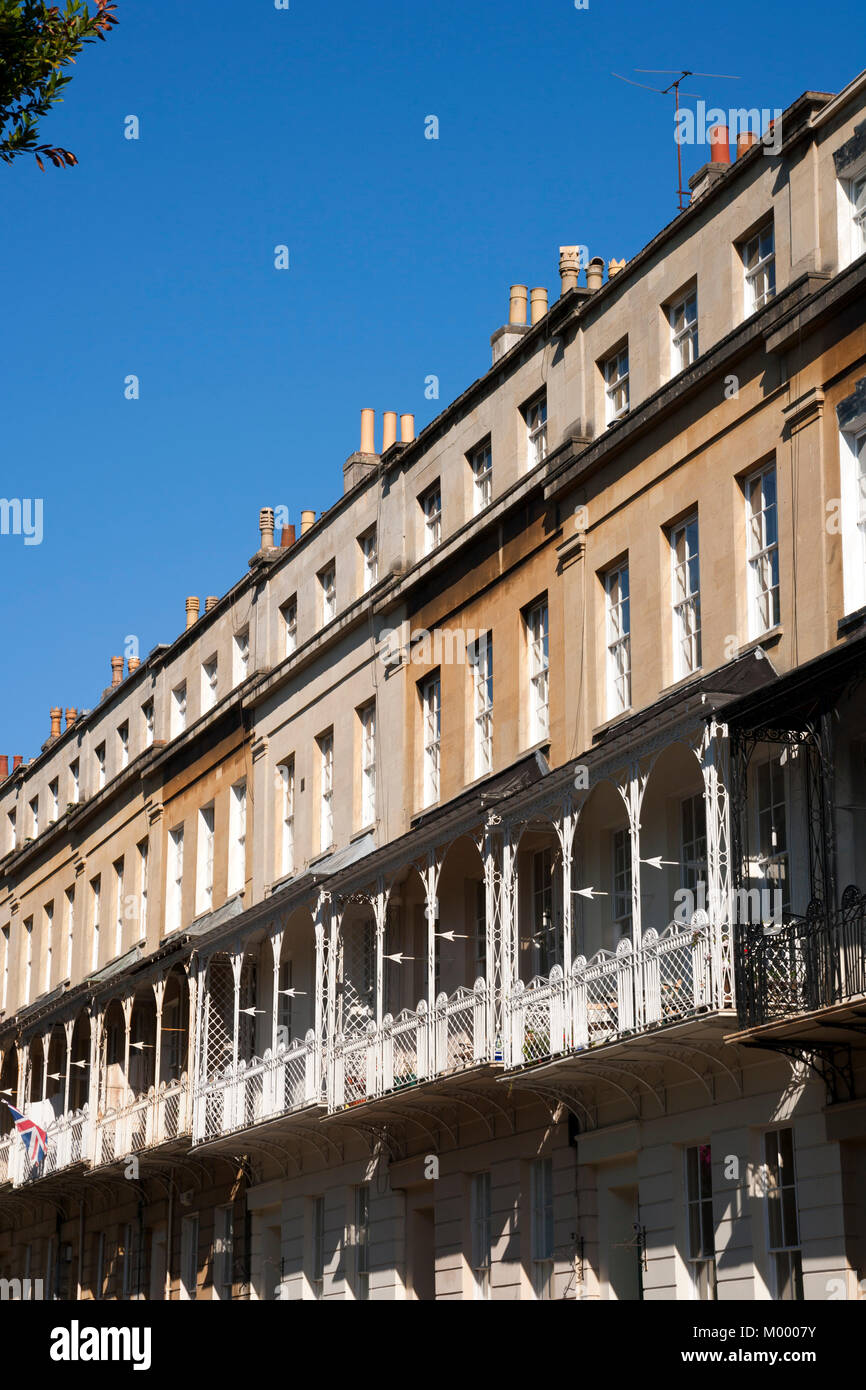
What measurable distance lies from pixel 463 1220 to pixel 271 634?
479 inches

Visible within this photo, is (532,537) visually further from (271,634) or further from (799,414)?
(271,634)

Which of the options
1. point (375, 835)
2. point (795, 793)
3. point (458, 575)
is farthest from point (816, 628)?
point (375, 835)

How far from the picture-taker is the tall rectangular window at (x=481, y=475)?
27.0 meters

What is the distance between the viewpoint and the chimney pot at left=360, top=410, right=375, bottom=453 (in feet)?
107

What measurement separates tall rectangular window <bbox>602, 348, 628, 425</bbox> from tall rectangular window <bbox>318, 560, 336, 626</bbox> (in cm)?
871

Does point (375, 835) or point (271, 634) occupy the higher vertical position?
point (271, 634)

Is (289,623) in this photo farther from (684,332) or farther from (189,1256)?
(684,332)

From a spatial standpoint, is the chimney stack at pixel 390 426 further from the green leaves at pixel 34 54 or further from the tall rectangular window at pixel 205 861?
the green leaves at pixel 34 54

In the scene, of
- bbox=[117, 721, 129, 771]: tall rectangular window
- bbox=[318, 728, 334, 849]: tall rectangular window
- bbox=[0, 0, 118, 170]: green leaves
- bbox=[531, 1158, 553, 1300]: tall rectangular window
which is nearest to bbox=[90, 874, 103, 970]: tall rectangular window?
bbox=[117, 721, 129, 771]: tall rectangular window

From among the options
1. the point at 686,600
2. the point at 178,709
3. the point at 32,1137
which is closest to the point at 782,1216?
the point at 686,600

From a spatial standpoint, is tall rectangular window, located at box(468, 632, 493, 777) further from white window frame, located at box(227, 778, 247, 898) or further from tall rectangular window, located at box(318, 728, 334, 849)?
white window frame, located at box(227, 778, 247, 898)

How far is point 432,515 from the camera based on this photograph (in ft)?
93.7

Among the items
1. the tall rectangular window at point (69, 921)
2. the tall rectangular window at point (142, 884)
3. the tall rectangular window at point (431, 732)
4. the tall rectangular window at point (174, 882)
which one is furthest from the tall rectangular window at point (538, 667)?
the tall rectangular window at point (69, 921)

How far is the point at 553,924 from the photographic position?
2377 cm
